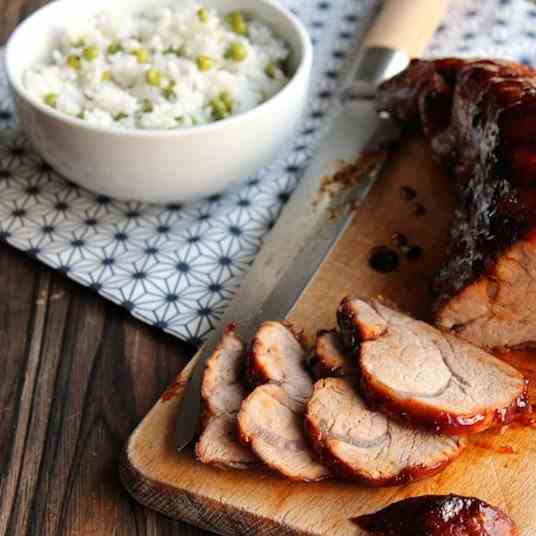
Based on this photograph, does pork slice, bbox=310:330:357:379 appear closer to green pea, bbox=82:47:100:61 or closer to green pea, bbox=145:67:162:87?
green pea, bbox=145:67:162:87

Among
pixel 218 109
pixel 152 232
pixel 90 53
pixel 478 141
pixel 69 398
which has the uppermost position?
pixel 478 141

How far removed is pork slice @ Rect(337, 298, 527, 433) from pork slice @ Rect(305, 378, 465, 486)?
0.15ft

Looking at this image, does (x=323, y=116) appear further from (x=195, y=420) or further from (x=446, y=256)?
(x=195, y=420)

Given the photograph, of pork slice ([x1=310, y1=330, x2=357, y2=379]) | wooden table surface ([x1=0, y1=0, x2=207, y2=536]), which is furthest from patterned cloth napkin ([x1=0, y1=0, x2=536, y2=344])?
pork slice ([x1=310, y1=330, x2=357, y2=379])

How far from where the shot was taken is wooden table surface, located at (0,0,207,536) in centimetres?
289

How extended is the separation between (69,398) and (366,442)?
3.73 feet

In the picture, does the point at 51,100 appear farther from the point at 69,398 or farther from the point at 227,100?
the point at 69,398

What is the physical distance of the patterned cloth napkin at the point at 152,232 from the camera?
11.5ft

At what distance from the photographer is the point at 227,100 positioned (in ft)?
12.4

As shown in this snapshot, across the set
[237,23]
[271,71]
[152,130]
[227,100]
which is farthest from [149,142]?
[237,23]

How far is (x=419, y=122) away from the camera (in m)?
4.20

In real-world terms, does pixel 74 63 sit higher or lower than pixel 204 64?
lower

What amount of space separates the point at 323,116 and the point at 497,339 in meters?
1.69

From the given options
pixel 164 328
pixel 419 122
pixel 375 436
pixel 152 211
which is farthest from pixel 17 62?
pixel 375 436
